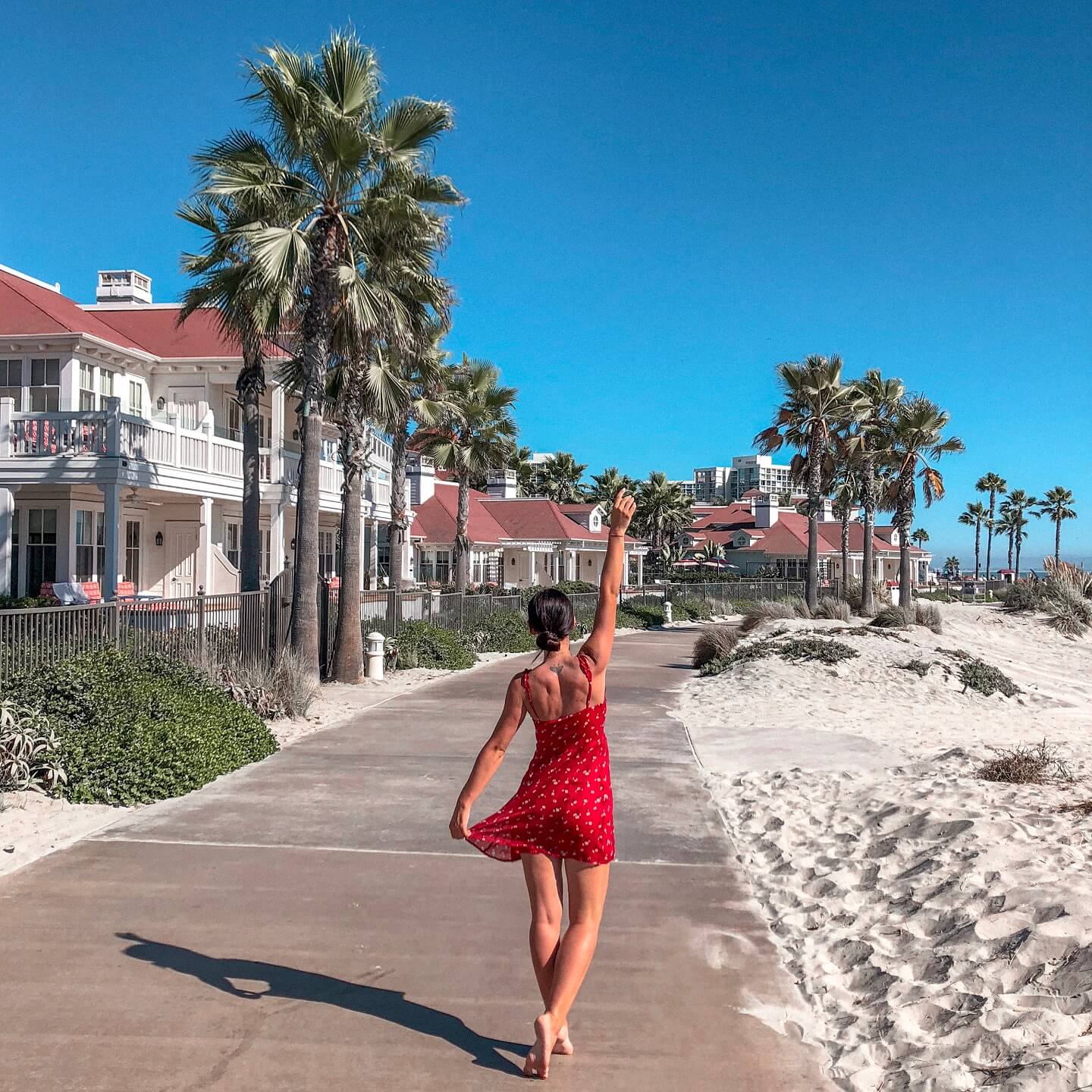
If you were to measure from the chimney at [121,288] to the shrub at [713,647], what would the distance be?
58.3 feet

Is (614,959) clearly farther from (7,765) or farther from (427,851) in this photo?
(7,765)

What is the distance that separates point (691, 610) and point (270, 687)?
28.9 metres

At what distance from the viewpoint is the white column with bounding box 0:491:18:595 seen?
18.8m

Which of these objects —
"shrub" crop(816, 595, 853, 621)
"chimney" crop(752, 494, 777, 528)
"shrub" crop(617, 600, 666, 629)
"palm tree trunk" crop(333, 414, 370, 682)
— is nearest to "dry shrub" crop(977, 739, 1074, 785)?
"palm tree trunk" crop(333, 414, 370, 682)

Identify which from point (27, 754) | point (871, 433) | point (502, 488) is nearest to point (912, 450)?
point (871, 433)

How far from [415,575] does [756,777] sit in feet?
118

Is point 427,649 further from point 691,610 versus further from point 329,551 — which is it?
point 691,610

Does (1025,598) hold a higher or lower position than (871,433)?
lower

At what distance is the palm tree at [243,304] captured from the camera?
14.4 metres

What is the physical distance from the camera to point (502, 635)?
25484 mm

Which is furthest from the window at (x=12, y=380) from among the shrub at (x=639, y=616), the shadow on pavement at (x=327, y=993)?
the shrub at (x=639, y=616)

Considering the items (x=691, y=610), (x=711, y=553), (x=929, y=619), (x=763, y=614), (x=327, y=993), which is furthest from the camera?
(x=711, y=553)

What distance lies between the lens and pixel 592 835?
3910 millimetres

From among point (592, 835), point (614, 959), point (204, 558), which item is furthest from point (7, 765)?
point (204, 558)
